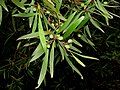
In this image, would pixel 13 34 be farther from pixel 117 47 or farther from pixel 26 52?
pixel 117 47

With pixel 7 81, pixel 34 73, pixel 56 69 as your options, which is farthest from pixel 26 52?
pixel 56 69

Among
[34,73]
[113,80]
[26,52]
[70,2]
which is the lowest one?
[113,80]

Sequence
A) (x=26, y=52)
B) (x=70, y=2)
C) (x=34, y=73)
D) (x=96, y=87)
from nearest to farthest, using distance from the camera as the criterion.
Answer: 1. (x=70, y=2)
2. (x=26, y=52)
3. (x=34, y=73)
4. (x=96, y=87)

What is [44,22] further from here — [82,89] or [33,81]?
[82,89]

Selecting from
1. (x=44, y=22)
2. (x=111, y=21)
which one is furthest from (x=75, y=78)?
(x=44, y=22)

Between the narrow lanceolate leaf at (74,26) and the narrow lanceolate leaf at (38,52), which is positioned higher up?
the narrow lanceolate leaf at (74,26)

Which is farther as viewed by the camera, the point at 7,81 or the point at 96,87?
the point at 96,87

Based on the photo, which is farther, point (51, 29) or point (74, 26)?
point (51, 29)

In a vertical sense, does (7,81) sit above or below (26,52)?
below

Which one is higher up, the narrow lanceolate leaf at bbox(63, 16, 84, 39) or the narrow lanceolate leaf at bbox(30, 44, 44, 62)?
the narrow lanceolate leaf at bbox(63, 16, 84, 39)

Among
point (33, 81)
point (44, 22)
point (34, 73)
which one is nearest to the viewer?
point (44, 22)
